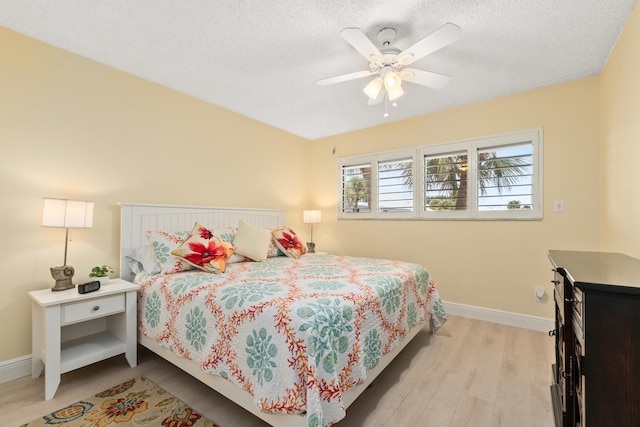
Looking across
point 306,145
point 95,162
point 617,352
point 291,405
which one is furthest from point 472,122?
point 95,162

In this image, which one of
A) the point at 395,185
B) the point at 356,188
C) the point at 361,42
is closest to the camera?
the point at 361,42

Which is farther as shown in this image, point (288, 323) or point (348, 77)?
point (348, 77)

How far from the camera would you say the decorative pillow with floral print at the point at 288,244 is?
Result: 315 centimetres

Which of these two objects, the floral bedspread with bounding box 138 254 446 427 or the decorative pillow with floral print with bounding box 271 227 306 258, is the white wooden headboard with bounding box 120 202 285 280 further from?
the decorative pillow with floral print with bounding box 271 227 306 258

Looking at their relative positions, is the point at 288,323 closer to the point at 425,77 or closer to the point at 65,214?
the point at 65,214

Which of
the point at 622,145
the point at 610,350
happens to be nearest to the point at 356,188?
the point at 622,145

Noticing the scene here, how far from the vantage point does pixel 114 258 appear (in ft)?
8.23

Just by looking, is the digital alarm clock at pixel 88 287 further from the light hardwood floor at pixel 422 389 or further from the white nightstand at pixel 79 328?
the light hardwood floor at pixel 422 389

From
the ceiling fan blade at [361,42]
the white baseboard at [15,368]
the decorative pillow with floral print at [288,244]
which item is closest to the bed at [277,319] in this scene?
the decorative pillow with floral print at [288,244]

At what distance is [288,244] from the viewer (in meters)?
3.17

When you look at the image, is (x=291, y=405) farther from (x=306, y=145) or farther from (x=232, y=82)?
(x=306, y=145)

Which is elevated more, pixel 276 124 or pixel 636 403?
pixel 276 124

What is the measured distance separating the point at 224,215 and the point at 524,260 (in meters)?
3.25

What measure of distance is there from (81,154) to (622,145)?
4093 millimetres
